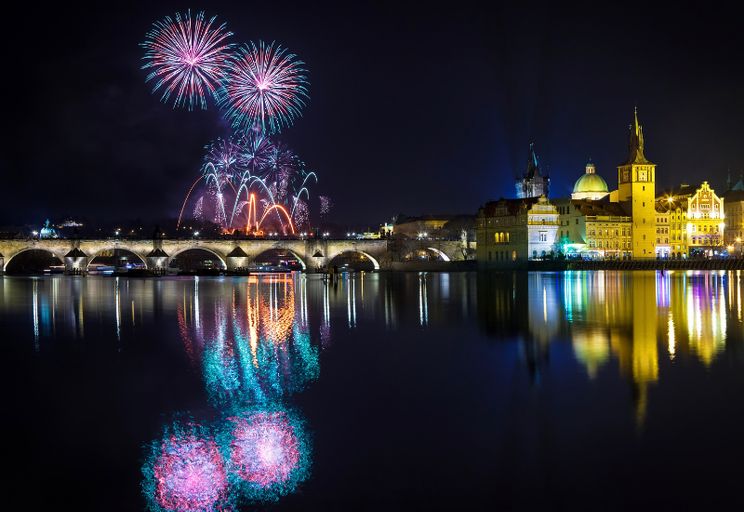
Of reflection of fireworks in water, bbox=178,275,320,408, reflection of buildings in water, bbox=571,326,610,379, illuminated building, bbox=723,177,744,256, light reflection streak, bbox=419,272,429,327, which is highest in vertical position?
illuminated building, bbox=723,177,744,256

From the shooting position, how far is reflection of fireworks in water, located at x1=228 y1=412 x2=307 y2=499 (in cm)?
1065

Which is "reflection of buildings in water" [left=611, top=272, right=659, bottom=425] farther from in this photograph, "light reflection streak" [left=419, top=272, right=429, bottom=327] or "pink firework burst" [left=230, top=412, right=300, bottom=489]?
"light reflection streak" [left=419, top=272, right=429, bottom=327]

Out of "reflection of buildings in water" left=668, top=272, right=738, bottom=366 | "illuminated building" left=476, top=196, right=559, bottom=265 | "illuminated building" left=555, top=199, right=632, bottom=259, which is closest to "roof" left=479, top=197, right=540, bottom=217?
"illuminated building" left=476, top=196, right=559, bottom=265

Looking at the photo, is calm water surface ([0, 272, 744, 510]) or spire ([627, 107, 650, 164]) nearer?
calm water surface ([0, 272, 744, 510])

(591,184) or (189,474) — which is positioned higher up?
(591,184)

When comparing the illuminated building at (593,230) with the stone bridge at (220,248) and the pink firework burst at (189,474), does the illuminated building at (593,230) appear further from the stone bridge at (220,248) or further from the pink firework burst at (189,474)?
the pink firework burst at (189,474)

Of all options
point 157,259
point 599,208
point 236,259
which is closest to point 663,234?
point 599,208

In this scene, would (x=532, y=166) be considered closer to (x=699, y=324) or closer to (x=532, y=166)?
(x=532, y=166)

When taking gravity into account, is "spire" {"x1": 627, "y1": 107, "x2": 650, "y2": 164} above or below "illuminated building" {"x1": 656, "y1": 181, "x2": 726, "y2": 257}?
above

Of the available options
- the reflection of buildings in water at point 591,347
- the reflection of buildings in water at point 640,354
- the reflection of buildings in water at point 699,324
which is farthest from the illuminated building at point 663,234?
the reflection of buildings in water at point 591,347

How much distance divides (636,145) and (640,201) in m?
8.81

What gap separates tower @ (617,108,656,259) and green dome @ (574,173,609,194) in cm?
1925

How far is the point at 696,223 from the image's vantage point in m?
118

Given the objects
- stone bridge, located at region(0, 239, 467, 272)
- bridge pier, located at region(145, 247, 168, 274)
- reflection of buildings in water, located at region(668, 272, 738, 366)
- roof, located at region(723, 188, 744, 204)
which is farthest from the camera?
roof, located at region(723, 188, 744, 204)
